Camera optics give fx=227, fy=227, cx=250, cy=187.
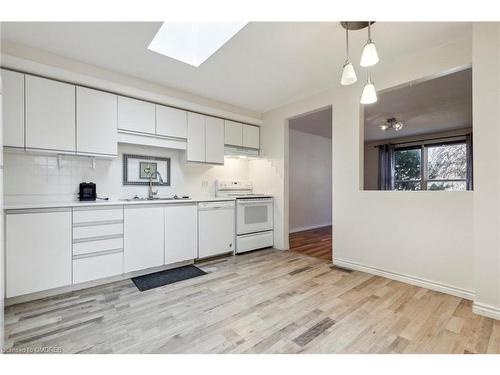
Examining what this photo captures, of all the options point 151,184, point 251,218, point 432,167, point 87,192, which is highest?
point 432,167

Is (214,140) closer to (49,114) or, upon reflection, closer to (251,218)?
(251,218)

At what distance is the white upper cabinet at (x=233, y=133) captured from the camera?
3.73 metres

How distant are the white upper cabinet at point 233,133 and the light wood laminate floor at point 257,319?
7.09ft

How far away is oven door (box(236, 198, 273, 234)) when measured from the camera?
11.7ft

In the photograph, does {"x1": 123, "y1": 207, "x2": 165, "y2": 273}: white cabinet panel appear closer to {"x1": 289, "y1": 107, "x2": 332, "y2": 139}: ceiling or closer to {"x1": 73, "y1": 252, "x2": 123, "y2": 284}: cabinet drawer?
{"x1": 73, "y1": 252, "x2": 123, "y2": 284}: cabinet drawer

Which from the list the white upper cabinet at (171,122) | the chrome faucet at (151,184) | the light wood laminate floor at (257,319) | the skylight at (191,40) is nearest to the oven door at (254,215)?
the light wood laminate floor at (257,319)

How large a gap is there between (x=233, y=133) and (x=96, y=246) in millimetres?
2478

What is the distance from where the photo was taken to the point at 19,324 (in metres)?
1.74

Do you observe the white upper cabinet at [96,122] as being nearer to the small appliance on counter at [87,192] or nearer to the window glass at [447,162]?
the small appliance on counter at [87,192]

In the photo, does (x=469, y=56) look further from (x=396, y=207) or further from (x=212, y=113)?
(x=212, y=113)

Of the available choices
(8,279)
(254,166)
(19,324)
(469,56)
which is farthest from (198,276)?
(469,56)

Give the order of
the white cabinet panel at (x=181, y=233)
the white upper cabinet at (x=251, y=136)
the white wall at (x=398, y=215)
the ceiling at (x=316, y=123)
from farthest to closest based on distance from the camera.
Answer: the ceiling at (x=316, y=123) → the white upper cabinet at (x=251, y=136) → the white cabinet panel at (x=181, y=233) → the white wall at (x=398, y=215)

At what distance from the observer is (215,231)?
3.32m

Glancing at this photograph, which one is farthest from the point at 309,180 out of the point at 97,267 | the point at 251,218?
the point at 97,267
